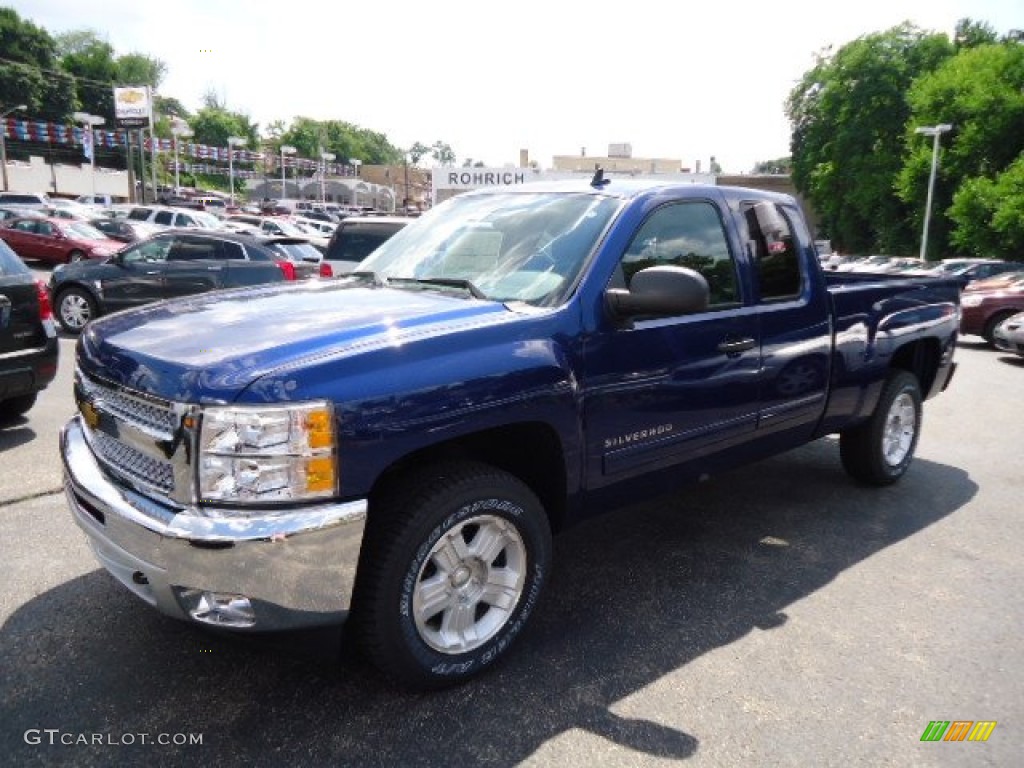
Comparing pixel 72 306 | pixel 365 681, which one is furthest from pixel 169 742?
pixel 72 306

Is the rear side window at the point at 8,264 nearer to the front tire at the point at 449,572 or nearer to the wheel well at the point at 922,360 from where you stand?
the front tire at the point at 449,572

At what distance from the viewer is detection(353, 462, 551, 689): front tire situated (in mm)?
2613

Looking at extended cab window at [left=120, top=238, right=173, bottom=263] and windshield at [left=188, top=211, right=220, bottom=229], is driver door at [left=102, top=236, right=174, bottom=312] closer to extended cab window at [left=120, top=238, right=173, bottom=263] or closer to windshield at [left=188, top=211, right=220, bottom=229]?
extended cab window at [left=120, top=238, right=173, bottom=263]

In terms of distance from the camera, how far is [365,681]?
293 centimetres

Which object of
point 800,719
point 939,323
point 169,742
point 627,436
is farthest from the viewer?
point 939,323

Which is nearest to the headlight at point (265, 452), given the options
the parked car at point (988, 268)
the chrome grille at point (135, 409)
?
the chrome grille at point (135, 409)

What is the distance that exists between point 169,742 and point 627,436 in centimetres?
201

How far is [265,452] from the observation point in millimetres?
2354

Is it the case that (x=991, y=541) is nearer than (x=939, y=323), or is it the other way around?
(x=991, y=541)

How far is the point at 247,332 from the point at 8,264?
4177mm

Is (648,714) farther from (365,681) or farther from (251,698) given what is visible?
(251,698)

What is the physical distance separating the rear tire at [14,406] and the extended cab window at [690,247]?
5.24m

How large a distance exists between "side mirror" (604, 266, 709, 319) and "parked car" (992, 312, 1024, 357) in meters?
10.9

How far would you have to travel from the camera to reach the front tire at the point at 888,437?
504 centimetres
